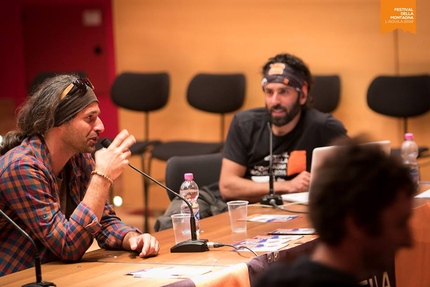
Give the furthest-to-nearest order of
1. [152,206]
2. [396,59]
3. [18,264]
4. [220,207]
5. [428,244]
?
[152,206]
[396,59]
[220,207]
[428,244]
[18,264]

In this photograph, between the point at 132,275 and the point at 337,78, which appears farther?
the point at 337,78

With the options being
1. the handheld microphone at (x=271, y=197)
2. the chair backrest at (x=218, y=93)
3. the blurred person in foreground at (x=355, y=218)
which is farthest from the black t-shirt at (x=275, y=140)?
the blurred person in foreground at (x=355, y=218)

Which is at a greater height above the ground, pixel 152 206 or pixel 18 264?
pixel 18 264

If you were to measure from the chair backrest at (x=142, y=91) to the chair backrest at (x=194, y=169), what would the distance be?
2.36 m

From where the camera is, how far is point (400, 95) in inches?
236

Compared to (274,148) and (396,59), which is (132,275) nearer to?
(274,148)

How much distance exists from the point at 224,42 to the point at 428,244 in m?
3.60

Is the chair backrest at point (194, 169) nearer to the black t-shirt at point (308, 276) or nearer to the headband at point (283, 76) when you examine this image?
the headband at point (283, 76)

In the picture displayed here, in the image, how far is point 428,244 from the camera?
3867mm

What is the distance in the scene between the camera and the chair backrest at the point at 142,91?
6984mm

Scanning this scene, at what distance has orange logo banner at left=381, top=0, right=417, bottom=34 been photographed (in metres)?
4.25

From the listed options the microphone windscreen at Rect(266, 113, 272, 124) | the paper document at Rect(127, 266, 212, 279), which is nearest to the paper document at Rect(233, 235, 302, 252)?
the paper document at Rect(127, 266, 212, 279)

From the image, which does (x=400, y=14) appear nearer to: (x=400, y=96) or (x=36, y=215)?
(x=400, y=96)

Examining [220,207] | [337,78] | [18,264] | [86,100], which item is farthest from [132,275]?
[337,78]
